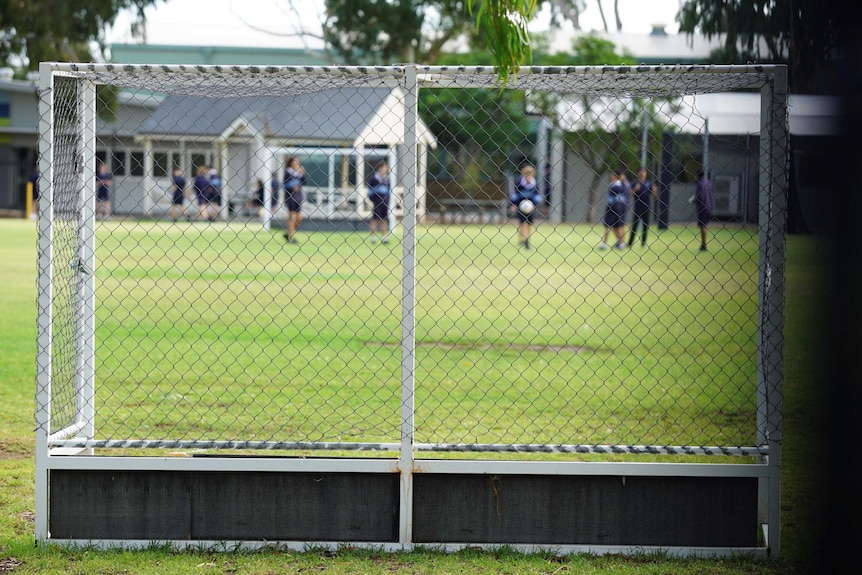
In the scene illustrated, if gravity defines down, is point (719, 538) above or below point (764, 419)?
below

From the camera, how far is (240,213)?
4406cm

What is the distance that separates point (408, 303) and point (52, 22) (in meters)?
34.4

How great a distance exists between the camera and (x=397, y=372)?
8.97m

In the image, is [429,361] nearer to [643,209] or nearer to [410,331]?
[410,331]

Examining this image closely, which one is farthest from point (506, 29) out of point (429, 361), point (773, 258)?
point (429, 361)

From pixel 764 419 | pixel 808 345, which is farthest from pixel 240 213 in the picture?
pixel 808 345

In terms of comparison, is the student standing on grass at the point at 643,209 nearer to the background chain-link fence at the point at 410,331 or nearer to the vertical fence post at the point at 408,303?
the background chain-link fence at the point at 410,331

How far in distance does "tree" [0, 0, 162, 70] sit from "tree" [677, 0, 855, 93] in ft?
103

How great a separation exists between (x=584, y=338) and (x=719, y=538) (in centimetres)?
654

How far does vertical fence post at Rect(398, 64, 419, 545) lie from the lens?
15.0ft

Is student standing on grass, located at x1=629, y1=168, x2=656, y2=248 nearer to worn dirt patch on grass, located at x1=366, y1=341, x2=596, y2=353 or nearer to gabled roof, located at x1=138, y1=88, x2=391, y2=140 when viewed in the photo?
worn dirt patch on grass, located at x1=366, y1=341, x2=596, y2=353

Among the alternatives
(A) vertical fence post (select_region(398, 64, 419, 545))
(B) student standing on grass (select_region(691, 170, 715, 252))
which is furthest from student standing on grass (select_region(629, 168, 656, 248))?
(A) vertical fence post (select_region(398, 64, 419, 545))

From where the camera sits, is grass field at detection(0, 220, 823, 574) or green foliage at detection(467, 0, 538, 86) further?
grass field at detection(0, 220, 823, 574)

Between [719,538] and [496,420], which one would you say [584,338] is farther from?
[719,538]
